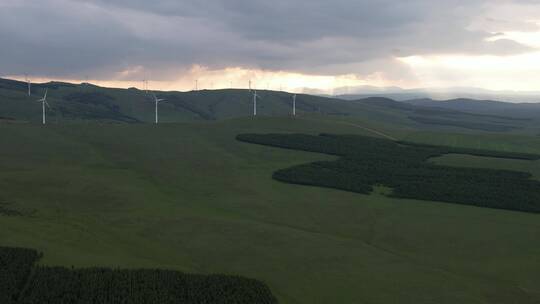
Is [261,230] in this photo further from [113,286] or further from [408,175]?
[408,175]

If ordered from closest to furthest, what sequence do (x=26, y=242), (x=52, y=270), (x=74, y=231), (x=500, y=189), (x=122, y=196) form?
1. (x=52, y=270)
2. (x=26, y=242)
3. (x=74, y=231)
4. (x=122, y=196)
5. (x=500, y=189)

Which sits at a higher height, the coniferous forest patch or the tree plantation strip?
the coniferous forest patch

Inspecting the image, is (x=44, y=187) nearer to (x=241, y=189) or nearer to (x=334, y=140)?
(x=241, y=189)

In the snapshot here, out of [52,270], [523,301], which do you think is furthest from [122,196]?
[523,301]

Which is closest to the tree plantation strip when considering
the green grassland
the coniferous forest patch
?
the green grassland

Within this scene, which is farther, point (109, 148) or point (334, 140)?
point (334, 140)

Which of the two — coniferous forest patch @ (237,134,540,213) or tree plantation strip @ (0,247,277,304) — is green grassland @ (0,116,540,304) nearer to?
tree plantation strip @ (0,247,277,304)
